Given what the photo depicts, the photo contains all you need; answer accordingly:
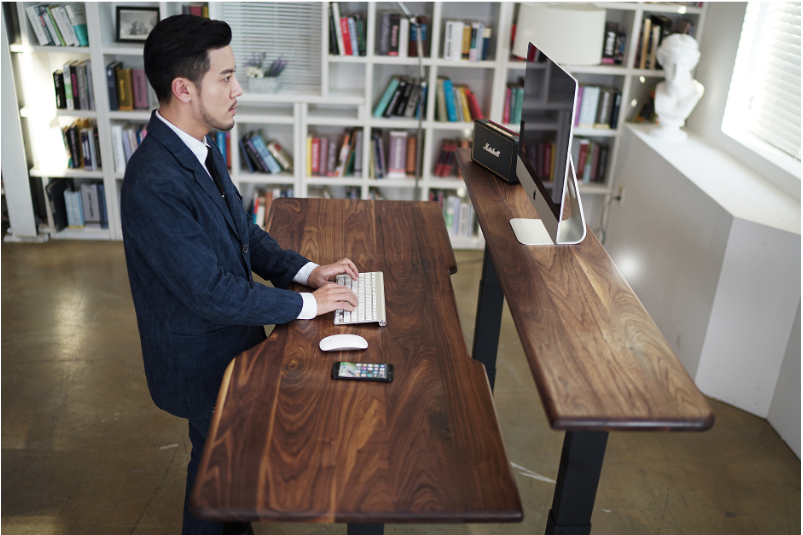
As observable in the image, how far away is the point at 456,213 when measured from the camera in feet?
14.6

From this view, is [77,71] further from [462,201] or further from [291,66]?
[462,201]

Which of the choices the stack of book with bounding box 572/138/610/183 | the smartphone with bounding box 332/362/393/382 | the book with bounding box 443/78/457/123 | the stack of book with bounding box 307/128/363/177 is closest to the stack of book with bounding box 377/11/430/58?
the book with bounding box 443/78/457/123

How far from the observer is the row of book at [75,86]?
4.01 metres

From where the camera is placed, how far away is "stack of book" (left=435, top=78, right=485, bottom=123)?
414 centimetres

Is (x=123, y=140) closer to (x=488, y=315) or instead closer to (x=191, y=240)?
(x=488, y=315)

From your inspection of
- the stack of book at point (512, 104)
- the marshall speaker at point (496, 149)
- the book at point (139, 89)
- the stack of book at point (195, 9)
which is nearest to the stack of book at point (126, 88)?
the book at point (139, 89)

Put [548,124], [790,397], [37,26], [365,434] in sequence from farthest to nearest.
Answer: [37,26] < [790,397] < [548,124] < [365,434]

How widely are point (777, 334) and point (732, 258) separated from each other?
0.36m

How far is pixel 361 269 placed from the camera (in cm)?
206

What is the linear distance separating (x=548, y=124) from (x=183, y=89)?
0.98m

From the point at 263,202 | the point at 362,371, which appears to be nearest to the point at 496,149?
the point at 362,371

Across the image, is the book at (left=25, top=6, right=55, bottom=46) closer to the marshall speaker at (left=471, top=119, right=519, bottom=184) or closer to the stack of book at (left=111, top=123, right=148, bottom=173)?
the stack of book at (left=111, top=123, right=148, bottom=173)

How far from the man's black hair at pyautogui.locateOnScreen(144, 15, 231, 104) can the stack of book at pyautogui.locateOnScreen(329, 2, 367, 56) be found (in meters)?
2.44

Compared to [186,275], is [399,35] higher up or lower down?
higher up
